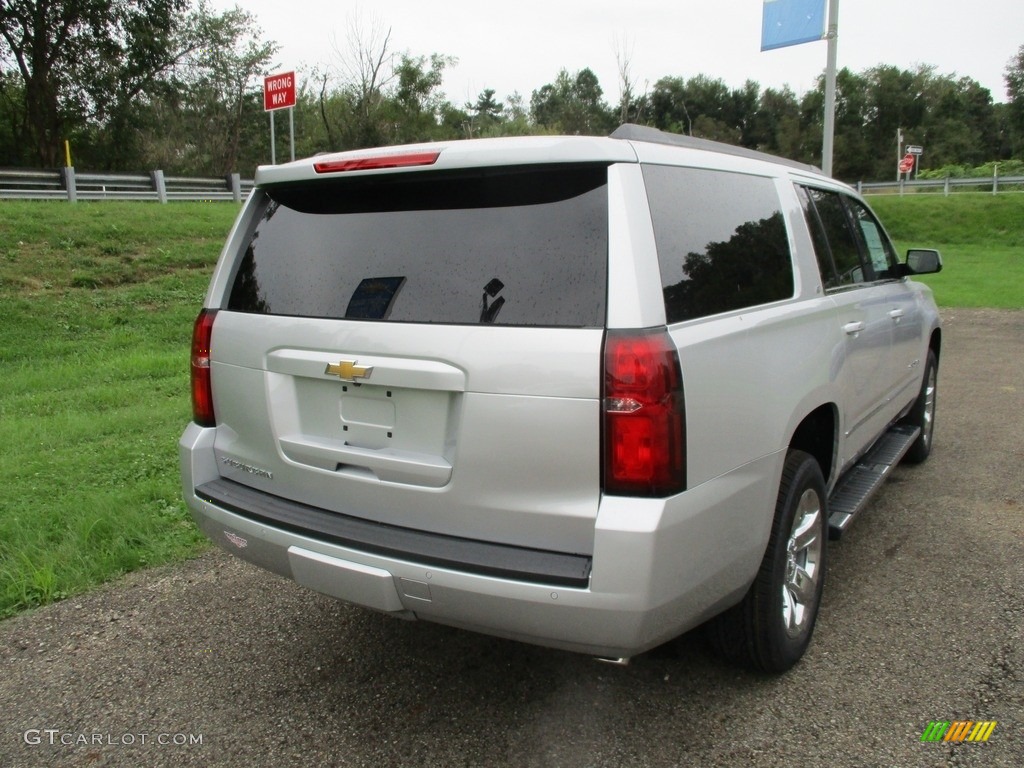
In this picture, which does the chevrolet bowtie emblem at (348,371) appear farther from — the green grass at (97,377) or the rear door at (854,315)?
the green grass at (97,377)

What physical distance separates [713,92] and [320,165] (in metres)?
78.8

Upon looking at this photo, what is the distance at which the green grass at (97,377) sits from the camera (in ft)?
14.0

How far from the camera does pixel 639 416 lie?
7.33ft

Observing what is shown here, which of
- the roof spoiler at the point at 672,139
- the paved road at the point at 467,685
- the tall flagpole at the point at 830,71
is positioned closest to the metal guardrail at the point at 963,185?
the tall flagpole at the point at 830,71

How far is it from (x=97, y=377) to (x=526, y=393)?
23.3ft

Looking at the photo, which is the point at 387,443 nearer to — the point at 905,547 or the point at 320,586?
the point at 320,586

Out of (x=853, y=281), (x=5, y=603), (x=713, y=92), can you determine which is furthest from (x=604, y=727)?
(x=713, y=92)

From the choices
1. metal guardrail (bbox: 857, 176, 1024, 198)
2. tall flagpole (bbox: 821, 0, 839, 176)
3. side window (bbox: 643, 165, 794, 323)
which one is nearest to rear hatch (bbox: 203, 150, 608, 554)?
side window (bbox: 643, 165, 794, 323)

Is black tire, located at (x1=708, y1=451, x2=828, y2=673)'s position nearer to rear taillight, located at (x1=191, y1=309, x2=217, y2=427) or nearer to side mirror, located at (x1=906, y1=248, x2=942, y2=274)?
rear taillight, located at (x1=191, y1=309, x2=217, y2=427)

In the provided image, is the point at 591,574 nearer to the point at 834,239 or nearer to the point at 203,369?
the point at 203,369

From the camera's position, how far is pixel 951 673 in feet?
9.91

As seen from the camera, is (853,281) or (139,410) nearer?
(853,281)

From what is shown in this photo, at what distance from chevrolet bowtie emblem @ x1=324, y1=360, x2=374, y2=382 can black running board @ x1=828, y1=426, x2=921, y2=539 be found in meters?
2.07
